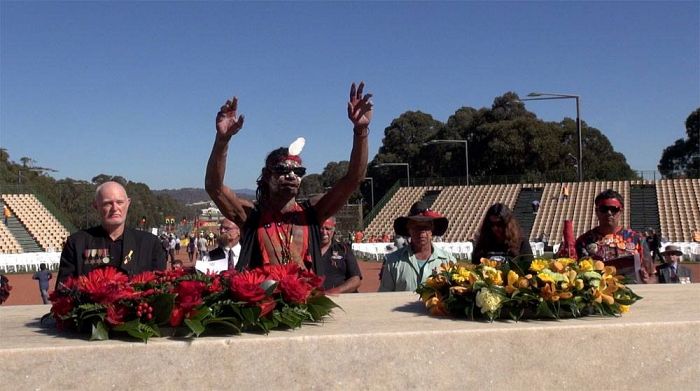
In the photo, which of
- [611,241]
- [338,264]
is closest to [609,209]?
[611,241]

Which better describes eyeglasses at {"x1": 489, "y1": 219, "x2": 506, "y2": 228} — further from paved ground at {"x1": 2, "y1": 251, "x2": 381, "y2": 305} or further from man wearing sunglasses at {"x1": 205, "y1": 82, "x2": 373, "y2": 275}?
paved ground at {"x1": 2, "y1": 251, "x2": 381, "y2": 305}

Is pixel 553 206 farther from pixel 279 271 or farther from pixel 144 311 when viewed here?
pixel 144 311

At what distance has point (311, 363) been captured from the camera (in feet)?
9.30

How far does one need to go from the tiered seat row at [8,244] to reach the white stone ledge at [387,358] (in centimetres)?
3693

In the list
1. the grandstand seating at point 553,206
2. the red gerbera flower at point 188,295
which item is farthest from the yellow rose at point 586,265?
the grandstand seating at point 553,206

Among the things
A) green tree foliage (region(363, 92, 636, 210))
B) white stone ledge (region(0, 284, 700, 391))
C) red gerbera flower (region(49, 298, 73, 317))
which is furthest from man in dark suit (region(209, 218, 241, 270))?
green tree foliage (region(363, 92, 636, 210))

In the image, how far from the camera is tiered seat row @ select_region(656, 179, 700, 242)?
33156mm

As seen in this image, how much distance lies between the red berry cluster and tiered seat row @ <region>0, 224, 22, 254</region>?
37056mm

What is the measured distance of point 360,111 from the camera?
155 inches

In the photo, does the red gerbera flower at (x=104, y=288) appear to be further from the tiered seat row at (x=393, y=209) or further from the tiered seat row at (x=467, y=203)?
the tiered seat row at (x=393, y=209)

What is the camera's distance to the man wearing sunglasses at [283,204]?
12.9 feet

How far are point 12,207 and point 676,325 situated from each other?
45826 mm

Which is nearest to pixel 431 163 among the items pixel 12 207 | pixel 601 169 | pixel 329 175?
pixel 601 169

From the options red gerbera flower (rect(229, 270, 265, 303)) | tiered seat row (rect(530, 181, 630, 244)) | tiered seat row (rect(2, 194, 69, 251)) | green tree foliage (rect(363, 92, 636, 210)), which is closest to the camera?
red gerbera flower (rect(229, 270, 265, 303))
